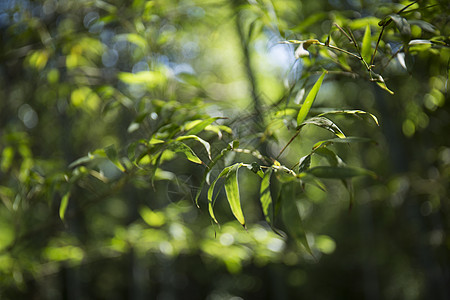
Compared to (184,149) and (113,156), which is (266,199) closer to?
(184,149)

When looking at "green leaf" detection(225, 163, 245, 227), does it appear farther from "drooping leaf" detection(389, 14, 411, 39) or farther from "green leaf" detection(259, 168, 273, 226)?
"drooping leaf" detection(389, 14, 411, 39)

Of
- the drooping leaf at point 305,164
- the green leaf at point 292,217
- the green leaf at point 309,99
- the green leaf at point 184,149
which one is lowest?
the green leaf at point 184,149

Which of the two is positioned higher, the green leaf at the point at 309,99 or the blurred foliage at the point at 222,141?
the green leaf at the point at 309,99

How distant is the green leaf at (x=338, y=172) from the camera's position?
0.27 m

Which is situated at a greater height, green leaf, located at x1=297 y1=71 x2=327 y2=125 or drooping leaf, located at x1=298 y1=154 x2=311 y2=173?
green leaf, located at x1=297 y1=71 x2=327 y2=125

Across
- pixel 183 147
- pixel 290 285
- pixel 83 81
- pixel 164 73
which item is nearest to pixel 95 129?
pixel 83 81

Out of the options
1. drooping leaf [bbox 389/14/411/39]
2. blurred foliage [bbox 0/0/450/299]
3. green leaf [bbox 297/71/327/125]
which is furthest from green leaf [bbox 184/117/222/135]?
drooping leaf [bbox 389/14/411/39]

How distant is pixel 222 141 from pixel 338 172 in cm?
32

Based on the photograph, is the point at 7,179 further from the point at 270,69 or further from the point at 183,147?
the point at 270,69

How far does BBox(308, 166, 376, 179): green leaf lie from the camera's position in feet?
0.88

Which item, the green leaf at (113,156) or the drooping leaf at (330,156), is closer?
the drooping leaf at (330,156)

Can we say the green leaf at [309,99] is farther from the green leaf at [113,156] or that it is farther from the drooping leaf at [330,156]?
the green leaf at [113,156]

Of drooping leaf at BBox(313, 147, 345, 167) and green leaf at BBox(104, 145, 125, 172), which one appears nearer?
drooping leaf at BBox(313, 147, 345, 167)

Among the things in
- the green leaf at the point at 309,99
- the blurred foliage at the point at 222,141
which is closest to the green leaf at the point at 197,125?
the blurred foliage at the point at 222,141
